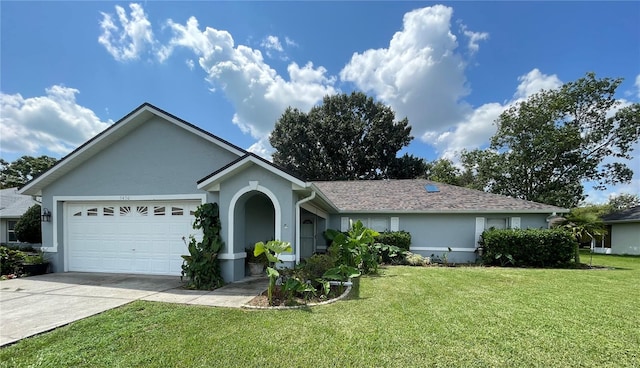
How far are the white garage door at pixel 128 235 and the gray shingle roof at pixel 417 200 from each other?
6324 mm

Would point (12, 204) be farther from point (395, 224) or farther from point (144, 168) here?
point (395, 224)

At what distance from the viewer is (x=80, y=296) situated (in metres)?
6.88

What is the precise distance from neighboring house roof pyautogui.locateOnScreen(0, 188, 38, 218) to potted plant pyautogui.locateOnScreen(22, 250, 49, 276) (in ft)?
31.6

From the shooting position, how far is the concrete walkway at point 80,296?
5.19 meters

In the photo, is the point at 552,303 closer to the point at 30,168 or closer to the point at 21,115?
the point at 21,115

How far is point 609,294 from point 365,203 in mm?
9822

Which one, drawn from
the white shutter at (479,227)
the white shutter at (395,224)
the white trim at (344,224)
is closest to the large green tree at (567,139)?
the white shutter at (479,227)

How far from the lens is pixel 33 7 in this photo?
9219mm

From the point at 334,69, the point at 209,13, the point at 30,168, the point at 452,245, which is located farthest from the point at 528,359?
the point at 30,168

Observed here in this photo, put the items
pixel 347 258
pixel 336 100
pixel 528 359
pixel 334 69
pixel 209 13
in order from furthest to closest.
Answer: pixel 336 100 < pixel 334 69 < pixel 209 13 < pixel 347 258 < pixel 528 359

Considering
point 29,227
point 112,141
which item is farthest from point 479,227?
point 29,227

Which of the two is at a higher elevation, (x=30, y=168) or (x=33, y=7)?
(x=33, y=7)

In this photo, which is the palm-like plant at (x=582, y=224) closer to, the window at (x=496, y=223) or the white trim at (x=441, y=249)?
the window at (x=496, y=223)

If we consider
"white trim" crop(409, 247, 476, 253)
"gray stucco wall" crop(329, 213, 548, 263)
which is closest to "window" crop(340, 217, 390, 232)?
"gray stucco wall" crop(329, 213, 548, 263)
